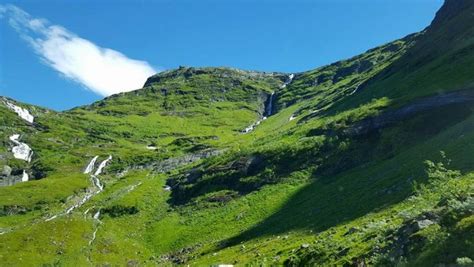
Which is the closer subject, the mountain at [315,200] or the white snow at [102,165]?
the mountain at [315,200]

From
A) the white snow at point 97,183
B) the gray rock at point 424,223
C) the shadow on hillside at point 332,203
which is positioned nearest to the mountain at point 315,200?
the gray rock at point 424,223

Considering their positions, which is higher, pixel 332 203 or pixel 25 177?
pixel 25 177

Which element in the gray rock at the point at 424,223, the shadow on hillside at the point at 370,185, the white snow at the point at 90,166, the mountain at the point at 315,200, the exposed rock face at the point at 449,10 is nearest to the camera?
the gray rock at the point at 424,223

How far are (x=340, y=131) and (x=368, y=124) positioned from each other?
7170 millimetres

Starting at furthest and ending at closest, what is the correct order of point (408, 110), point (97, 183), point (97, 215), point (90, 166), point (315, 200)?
1. point (90, 166)
2. point (97, 183)
3. point (97, 215)
4. point (408, 110)
5. point (315, 200)

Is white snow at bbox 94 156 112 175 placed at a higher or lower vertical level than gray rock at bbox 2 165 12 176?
lower

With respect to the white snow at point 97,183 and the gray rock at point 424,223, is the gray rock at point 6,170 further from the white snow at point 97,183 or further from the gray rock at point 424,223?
the gray rock at point 424,223

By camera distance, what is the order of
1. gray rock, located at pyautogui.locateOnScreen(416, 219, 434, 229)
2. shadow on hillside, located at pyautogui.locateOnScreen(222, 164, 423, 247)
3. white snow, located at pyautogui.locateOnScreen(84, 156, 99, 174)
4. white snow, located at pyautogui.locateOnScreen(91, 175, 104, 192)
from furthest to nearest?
white snow, located at pyautogui.locateOnScreen(84, 156, 99, 174) < white snow, located at pyautogui.locateOnScreen(91, 175, 104, 192) < shadow on hillside, located at pyautogui.locateOnScreen(222, 164, 423, 247) < gray rock, located at pyautogui.locateOnScreen(416, 219, 434, 229)

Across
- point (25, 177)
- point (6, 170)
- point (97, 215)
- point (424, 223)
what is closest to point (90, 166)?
point (25, 177)

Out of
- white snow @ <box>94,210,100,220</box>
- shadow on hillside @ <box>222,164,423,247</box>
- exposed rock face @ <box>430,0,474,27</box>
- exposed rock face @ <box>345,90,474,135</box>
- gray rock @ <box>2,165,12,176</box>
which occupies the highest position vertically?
exposed rock face @ <box>430,0,474,27</box>

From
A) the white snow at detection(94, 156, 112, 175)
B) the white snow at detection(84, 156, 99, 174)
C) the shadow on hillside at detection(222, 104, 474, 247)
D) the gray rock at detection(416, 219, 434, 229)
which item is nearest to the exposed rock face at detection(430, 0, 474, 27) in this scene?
the shadow on hillside at detection(222, 104, 474, 247)

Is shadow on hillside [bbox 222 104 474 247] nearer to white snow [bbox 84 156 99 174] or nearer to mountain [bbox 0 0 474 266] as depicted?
mountain [bbox 0 0 474 266]

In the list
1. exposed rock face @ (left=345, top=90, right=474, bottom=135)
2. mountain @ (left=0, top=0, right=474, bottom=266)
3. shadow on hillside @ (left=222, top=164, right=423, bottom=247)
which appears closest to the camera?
mountain @ (left=0, top=0, right=474, bottom=266)

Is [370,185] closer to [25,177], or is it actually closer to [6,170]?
[25,177]
